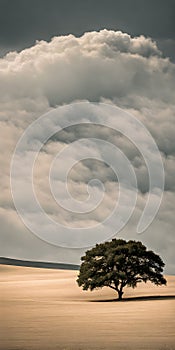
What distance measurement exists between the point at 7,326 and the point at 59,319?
6.68 metres

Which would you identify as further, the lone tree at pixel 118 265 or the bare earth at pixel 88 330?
the lone tree at pixel 118 265

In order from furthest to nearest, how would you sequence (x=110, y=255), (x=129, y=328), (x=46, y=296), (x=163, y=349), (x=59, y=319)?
(x=46, y=296) → (x=110, y=255) → (x=59, y=319) → (x=129, y=328) → (x=163, y=349)

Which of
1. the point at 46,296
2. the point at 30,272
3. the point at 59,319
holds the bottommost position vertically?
the point at 59,319

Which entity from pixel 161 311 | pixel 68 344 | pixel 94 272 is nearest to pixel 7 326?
pixel 68 344

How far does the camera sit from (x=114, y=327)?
3566 cm

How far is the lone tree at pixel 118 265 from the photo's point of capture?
70125mm

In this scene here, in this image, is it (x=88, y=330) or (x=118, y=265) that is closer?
(x=88, y=330)

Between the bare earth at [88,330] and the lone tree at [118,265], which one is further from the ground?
the lone tree at [118,265]

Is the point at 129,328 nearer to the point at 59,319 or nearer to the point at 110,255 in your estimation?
the point at 59,319

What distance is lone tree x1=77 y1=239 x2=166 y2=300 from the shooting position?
70125mm

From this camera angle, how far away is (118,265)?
232ft

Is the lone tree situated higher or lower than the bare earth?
higher

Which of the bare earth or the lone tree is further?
the lone tree

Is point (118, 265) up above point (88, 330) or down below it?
above
